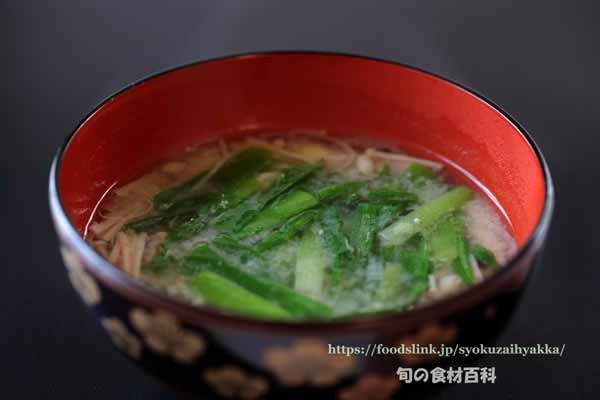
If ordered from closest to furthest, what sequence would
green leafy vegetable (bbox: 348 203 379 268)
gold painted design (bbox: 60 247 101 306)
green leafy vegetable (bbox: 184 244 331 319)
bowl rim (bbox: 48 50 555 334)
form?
bowl rim (bbox: 48 50 555 334) < gold painted design (bbox: 60 247 101 306) < green leafy vegetable (bbox: 184 244 331 319) < green leafy vegetable (bbox: 348 203 379 268)

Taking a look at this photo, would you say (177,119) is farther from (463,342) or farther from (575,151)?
(575,151)

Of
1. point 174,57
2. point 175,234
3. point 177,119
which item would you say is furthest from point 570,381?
point 174,57

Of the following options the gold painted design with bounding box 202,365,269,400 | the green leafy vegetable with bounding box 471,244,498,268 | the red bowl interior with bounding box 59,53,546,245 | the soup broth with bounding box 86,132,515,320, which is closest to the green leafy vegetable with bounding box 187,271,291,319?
the soup broth with bounding box 86,132,515,320

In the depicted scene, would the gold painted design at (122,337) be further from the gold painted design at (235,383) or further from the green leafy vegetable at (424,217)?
the green leafy vegetable at (424,217)

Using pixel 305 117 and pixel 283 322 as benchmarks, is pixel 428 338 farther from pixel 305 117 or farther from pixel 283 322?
pixel 305 117

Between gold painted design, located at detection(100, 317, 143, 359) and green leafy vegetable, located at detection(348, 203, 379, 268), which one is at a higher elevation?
green leafy vegetable, located at detection(348, 203, 379, 268)

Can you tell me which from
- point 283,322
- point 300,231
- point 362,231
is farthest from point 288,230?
point 283,322

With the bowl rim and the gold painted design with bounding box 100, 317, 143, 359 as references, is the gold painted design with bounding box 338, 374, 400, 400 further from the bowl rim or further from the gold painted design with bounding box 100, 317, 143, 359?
the gold painted design with bounding box 100, 317, 143, 359

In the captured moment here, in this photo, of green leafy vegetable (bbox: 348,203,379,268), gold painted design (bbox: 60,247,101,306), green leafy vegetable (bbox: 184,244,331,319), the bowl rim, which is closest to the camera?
the bowl rim
